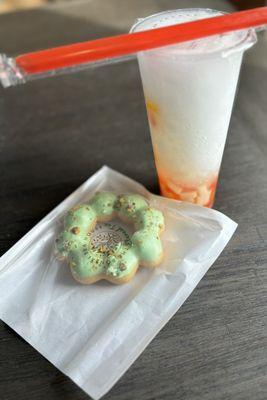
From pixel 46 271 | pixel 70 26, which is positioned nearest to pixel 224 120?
pixel 46 271

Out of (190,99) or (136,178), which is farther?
(136,178)

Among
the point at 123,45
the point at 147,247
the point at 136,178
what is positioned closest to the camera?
the point at 123,45

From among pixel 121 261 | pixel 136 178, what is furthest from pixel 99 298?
pixel 136 178

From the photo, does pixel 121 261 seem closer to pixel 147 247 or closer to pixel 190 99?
pixel 147 247

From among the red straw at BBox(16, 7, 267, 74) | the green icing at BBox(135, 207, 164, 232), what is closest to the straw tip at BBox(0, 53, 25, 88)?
the red straw at BBox(16, 7, 267, 74)

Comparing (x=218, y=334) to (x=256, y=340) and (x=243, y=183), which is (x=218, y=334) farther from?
(x=243, y=183)

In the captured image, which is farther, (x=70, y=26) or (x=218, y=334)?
(x=70, y=26)

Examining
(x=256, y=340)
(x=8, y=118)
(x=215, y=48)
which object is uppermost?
(x=215, y=48)
